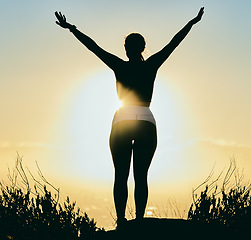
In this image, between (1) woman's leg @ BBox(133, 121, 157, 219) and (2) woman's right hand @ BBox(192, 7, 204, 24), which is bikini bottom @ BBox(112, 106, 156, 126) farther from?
(2) woman's right hand @ BBox(192, 7, 204, 24)

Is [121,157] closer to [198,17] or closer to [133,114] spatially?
[133,114]

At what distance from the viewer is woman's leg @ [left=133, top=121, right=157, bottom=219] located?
5.13 m

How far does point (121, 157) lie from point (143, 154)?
0.29m

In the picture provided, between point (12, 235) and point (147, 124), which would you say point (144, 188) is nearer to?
point (147, 124)

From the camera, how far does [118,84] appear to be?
5.33 m

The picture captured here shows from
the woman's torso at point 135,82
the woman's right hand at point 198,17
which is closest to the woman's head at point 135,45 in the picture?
the woman's torso at point 135,82

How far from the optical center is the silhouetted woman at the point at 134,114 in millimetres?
5137

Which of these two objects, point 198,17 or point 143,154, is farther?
point 198,17

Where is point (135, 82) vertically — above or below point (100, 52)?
below

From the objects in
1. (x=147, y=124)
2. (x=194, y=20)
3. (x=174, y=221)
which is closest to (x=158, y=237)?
(x=174, y=221)

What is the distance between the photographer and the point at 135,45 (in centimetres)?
538

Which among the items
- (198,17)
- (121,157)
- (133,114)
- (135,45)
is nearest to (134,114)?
(133,114)

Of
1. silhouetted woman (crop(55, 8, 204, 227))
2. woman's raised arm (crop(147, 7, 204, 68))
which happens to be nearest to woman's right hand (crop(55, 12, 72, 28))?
silhouetted woman (crop(55, 8, 204, 227))

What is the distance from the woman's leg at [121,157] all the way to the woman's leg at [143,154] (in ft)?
0.34
